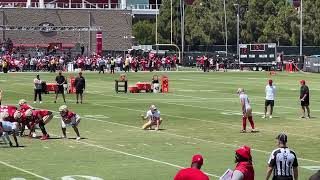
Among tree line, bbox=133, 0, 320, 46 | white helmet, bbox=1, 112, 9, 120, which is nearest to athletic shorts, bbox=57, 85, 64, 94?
white helmet, bbox=1, 112, 9, 120

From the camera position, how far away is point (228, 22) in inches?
4584

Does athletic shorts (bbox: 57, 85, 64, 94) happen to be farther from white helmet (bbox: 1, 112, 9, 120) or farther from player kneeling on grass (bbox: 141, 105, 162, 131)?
white helmet (bbox: 1, 112, 9, 120)

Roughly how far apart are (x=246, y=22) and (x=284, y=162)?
101 m

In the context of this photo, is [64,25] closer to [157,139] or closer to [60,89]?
[60,89]

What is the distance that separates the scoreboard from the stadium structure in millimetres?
23185

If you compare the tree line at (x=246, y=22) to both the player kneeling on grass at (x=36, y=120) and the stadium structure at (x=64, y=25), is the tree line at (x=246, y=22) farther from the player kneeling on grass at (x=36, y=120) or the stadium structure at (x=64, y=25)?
the player kneeling on grass at (x=36, y=120)

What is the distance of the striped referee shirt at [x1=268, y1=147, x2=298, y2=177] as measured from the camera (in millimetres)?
16328

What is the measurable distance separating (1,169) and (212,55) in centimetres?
8023

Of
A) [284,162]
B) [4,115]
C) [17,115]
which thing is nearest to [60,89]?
[17,115]

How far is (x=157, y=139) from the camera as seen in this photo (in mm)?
31984

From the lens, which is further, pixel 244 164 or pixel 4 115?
pixel 4 115

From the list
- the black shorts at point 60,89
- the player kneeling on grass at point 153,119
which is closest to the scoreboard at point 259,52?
the black shorts at point 60,89

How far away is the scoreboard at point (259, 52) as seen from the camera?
95.1 metres

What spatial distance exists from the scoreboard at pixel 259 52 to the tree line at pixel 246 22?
52.1ft
